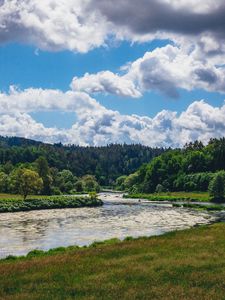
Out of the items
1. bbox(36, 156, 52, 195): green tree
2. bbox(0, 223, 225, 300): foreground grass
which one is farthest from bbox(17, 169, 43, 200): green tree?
bbox(0, 223, 225, 300): foreground grass

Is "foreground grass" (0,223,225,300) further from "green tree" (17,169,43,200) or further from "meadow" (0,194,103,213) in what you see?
"green tree" (17,169,43,200)

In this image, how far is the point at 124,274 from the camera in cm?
3059

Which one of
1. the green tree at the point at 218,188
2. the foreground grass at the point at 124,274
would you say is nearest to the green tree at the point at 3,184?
the green tree at the point at 218,188

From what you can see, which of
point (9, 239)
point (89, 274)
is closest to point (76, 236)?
point (9, 239)

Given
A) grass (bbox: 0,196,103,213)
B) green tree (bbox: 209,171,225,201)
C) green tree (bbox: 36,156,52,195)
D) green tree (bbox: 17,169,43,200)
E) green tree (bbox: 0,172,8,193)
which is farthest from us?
green tree (bbox: 0,172,8,193)

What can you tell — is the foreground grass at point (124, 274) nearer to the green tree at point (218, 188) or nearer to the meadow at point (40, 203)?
the meadow at point (40, 203)

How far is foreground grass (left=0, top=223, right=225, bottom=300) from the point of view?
25188mm

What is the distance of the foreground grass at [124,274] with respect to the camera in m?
25.2

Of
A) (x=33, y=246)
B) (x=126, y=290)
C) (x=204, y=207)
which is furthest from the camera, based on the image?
(x=204, y=207)

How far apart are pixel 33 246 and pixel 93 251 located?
14261 mm

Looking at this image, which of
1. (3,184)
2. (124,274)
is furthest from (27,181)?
(124,274)

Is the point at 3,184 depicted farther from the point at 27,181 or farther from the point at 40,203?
the point at 40,203

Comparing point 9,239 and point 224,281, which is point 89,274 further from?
point 9,239

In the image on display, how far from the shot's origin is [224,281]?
27.4 m
